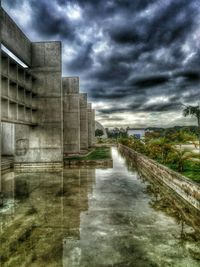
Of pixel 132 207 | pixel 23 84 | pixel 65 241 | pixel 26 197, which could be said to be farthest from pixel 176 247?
pixel 23 84

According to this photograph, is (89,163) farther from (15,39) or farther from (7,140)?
(15,39)

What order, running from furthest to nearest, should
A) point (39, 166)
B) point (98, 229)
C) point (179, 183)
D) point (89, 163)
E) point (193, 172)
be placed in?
point (89, 163) < point (39, 166) < point (193, 172) < point (179, 183) < point (98, 229)

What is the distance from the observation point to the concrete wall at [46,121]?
15.3 metres

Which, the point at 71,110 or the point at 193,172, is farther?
the point at 71,110

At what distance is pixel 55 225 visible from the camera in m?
5.30

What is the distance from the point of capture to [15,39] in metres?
12.4

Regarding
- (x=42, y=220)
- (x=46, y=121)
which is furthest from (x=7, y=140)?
(x=42, y=220)

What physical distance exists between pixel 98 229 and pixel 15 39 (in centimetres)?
1123

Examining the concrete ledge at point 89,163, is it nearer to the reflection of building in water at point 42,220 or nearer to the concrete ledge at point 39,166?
the concrete ledge at point 39,166

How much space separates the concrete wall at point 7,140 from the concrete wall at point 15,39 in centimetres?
812

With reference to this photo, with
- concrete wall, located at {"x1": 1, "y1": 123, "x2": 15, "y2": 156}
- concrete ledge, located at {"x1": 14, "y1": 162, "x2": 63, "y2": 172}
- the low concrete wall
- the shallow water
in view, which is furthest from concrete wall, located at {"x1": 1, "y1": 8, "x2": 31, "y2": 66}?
the low concrete wall

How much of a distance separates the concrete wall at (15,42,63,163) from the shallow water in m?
6.91

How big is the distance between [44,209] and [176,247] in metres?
3.84

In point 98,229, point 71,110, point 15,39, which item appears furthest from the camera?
point 71,110
